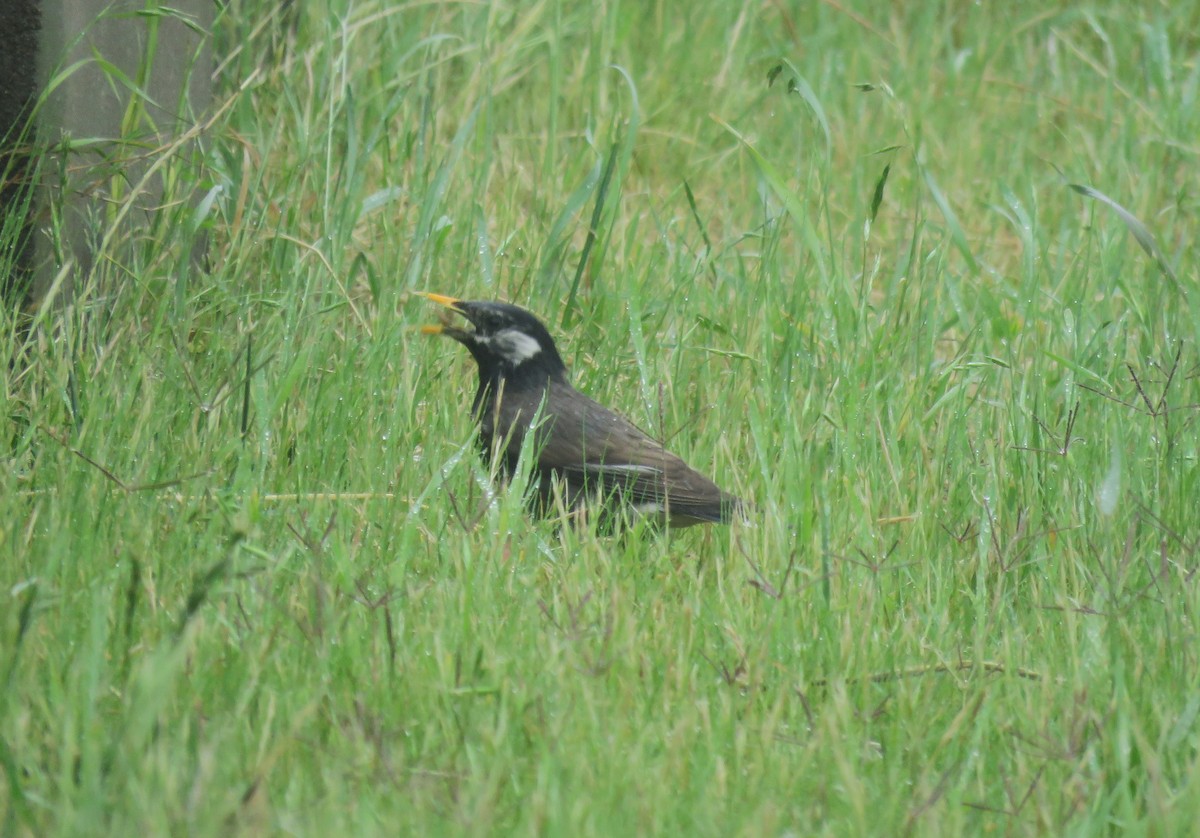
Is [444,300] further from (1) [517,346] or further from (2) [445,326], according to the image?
(1) [517,346]

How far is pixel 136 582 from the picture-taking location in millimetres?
2420

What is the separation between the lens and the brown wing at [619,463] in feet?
13.4

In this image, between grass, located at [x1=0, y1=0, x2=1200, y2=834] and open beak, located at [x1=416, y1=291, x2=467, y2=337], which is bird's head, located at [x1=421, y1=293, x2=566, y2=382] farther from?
grass, located at [x1=0, y1=0, x2=1200, y2=834]

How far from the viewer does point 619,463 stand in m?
4.37

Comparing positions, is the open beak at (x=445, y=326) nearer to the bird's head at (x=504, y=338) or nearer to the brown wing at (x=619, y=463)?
the bird's head at (x=504, y=338)

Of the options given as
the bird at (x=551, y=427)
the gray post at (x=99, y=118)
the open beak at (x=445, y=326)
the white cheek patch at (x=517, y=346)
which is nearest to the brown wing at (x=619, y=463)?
the bird at (x=551, y=427)

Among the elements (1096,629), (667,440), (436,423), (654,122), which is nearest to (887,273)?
(654,122)

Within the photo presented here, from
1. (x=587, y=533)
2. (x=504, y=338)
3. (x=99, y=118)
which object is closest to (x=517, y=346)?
(x=504, y=338)

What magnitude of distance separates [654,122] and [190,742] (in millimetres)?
4586

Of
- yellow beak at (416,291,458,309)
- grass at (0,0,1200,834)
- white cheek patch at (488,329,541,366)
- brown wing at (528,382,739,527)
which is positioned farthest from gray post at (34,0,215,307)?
brown wing at (528,382,739,527)

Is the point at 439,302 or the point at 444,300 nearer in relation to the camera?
the point at 444,300

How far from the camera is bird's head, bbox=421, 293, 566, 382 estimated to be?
4.54m

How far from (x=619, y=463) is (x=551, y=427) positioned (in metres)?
0.22

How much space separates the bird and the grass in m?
0.12
